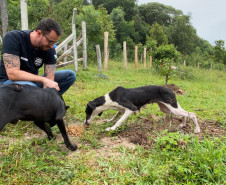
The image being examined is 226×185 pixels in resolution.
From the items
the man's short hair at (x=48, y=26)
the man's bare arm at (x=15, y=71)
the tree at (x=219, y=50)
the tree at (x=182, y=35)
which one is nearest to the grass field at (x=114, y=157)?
the man's bare arm at (x=15, y=71)

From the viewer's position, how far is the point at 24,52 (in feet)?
10.6

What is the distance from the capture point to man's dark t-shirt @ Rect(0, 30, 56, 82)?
3.08 metres

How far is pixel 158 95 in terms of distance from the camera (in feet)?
13.7

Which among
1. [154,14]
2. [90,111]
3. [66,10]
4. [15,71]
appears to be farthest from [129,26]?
[15,71]

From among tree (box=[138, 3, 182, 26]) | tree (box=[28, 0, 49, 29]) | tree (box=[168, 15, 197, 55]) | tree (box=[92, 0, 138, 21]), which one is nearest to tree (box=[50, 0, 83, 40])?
tree (box=[28, 0, 49, 29])

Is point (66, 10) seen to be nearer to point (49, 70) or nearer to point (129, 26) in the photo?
point (129, 26)

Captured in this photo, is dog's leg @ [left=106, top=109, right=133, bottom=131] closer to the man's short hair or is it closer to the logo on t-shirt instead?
the logo on t-shirt

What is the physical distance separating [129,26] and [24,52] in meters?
40.0

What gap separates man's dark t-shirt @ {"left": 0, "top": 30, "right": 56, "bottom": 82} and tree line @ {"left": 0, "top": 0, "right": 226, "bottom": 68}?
5108mm

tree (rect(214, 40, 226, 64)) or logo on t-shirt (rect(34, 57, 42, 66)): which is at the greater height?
tree (rect(214, 40, 226, 64))

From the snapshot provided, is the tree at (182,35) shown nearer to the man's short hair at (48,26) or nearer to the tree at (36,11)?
the tree at (36,11)

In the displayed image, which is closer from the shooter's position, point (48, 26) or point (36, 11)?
point (48, 26)

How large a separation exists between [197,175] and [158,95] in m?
1.97

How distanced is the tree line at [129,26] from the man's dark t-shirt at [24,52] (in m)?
5.11
